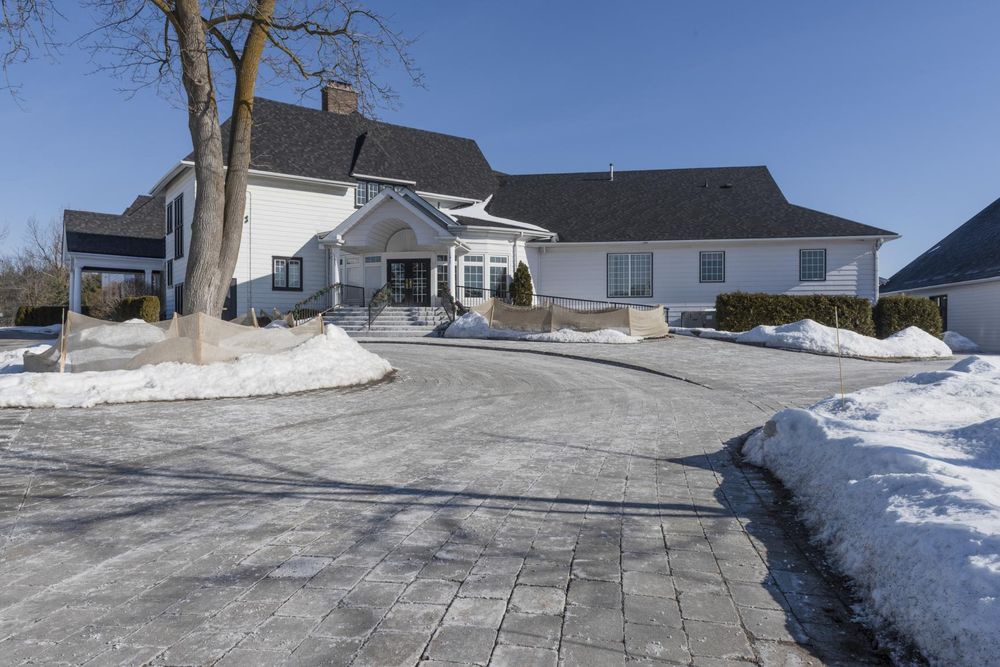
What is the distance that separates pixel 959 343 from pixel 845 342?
898 cm

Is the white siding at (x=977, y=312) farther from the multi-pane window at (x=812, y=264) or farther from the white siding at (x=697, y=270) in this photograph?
the multi-pane window at (x=812, y=264)

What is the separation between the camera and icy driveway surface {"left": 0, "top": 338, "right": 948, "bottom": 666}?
10.00ft

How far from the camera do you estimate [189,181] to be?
29.8 meters

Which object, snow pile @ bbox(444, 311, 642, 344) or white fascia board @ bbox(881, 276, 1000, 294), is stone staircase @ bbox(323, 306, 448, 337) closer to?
snow pile @ bbox(444, 311, 642, 344)

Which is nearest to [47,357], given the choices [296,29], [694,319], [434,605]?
[296,29]

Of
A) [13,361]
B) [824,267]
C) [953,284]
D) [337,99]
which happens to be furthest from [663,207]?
[13,361]

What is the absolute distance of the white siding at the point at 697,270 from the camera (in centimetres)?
2847

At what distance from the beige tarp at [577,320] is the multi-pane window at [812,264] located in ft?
27.7

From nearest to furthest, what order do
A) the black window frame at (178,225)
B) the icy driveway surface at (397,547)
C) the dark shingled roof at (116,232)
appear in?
the icy driveway surface at (397,547), the black window frame at (178,225), the dark shingled roof at (116,232)

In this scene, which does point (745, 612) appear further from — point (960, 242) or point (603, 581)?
point (960, 242)

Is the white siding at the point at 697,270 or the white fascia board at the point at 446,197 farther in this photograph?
the white fascia board at the point at 446,197

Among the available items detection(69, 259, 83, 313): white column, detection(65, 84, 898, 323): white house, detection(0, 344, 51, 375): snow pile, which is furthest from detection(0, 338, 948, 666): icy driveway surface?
detection(69, 259, 83, 313): white column

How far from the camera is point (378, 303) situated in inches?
1088

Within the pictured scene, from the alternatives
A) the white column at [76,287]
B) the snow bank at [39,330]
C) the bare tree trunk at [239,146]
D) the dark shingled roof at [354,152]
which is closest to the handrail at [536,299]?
the dark shingled roof at [354,152]
